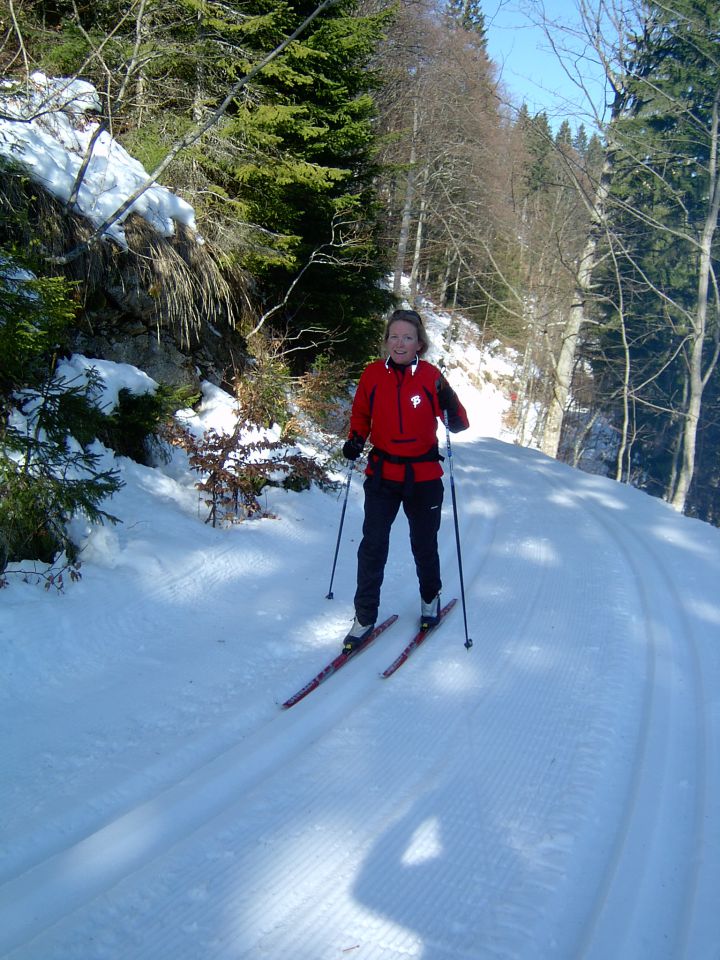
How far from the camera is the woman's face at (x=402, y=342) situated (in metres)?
3.89

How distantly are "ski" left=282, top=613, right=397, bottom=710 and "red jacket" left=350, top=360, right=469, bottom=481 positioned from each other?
107 cm

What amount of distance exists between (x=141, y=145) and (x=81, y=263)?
289 cm


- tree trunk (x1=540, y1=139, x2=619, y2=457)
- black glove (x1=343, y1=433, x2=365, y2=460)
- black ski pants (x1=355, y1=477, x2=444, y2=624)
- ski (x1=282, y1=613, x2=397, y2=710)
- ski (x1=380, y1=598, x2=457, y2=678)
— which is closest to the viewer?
ski (x1=282, y1=613, x2=397, y2=710)

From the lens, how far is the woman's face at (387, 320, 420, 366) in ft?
12.8

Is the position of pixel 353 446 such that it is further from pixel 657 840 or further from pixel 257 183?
pixel 257 183

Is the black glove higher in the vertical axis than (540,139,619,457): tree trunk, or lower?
lower

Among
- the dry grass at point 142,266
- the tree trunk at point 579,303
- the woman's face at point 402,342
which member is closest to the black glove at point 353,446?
the woman's face at point 402,342

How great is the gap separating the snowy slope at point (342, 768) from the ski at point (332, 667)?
53mm

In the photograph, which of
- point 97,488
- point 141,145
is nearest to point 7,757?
point 97,488

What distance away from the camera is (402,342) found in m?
3.90

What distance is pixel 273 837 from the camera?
2.44 metres

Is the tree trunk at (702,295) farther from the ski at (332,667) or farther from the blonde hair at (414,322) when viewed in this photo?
the blonde hair at (414,322)

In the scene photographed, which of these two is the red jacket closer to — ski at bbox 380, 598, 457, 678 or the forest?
ski at bbox 380, 598, 457, 678

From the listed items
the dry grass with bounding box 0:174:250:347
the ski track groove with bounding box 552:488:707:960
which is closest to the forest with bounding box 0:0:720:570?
the dry grass with bounding box 0:174:250:347
